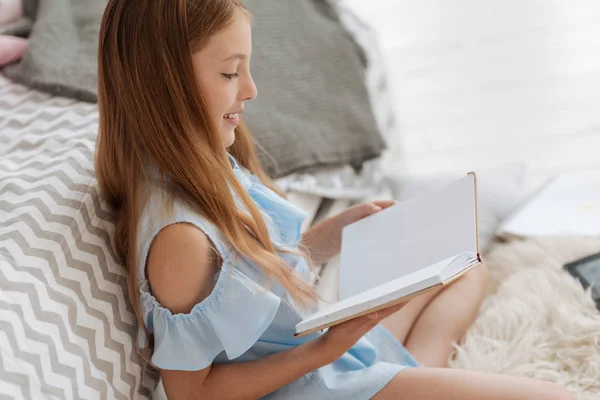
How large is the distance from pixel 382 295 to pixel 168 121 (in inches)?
13.5

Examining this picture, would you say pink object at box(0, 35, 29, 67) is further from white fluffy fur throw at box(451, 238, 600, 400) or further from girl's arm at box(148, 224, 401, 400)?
white fluffy fur throw at box(451, 238, 600, 400)

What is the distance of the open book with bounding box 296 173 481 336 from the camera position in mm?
867

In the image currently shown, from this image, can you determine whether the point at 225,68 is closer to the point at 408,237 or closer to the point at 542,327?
the point at 408,237

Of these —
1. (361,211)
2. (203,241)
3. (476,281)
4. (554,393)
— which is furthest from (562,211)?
(203,241)

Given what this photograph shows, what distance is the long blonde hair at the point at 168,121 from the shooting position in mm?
916

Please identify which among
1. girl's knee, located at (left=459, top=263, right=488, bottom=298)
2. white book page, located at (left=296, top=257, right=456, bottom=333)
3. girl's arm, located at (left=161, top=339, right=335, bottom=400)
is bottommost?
girl's knee, located at (left=459, top=263, right=488, bottom=298)

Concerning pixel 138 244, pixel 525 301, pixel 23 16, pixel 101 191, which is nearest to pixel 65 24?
pixel 23 16

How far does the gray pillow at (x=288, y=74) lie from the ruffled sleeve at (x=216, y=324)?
46cm

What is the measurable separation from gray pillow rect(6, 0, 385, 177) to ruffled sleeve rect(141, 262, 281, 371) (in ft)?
1.50

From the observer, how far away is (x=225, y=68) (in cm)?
97

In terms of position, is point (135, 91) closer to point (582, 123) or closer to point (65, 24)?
point (65, 24)

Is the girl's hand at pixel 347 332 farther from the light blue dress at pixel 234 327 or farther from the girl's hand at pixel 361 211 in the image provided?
the girl's hand at pixel 361 211

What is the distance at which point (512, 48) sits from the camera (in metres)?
2.59

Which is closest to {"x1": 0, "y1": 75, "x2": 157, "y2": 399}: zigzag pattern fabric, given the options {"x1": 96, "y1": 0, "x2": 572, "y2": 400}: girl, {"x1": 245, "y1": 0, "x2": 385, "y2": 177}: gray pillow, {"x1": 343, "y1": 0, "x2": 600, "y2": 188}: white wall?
{"x1": 96, "y1": 0, "x2": 572, "y2": 400}: girl
